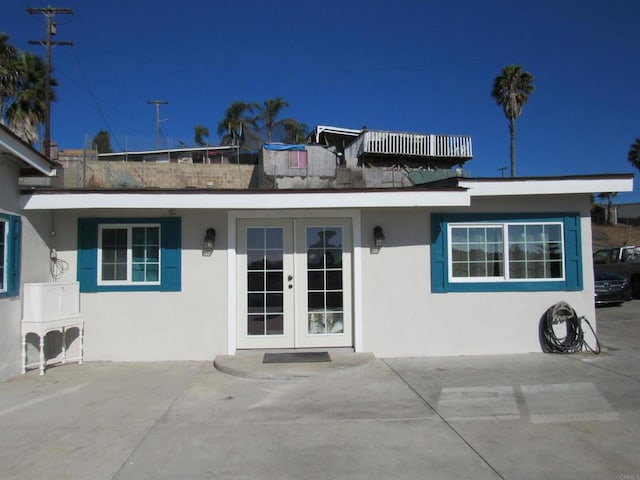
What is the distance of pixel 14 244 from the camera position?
6980mm

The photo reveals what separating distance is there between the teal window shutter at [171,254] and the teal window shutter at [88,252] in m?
Answer: 1.03

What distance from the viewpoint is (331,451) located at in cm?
432

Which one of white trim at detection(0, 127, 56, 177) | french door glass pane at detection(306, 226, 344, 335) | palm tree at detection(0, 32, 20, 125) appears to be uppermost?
palm tree at detection(0, 32, 20, 125)

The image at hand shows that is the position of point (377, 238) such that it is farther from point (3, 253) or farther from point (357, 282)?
point (3, 253)

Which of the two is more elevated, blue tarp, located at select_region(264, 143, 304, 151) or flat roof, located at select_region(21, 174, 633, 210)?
blue tarp, located at select_region(264, 143, 304, 151)

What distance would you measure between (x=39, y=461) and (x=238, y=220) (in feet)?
15.1

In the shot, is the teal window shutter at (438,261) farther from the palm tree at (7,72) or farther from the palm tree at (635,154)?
the palm tree at (635,154)

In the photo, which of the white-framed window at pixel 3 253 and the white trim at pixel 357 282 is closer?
the white-framed window at pixel 3 253

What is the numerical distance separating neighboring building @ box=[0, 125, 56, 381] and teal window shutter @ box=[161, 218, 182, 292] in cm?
178

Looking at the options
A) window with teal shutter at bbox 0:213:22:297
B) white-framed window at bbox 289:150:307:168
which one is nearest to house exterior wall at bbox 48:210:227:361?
window with teal shutter at bbox 0:213:22:297

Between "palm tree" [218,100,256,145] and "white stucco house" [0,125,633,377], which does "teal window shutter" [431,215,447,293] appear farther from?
"palm tree" [218,100,256,145]

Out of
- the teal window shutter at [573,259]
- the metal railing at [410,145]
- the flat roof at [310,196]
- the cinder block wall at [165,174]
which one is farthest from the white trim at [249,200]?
the metal railing at [410,145]

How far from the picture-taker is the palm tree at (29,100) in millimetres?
22109

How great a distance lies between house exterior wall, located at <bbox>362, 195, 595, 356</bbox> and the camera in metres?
8.10
